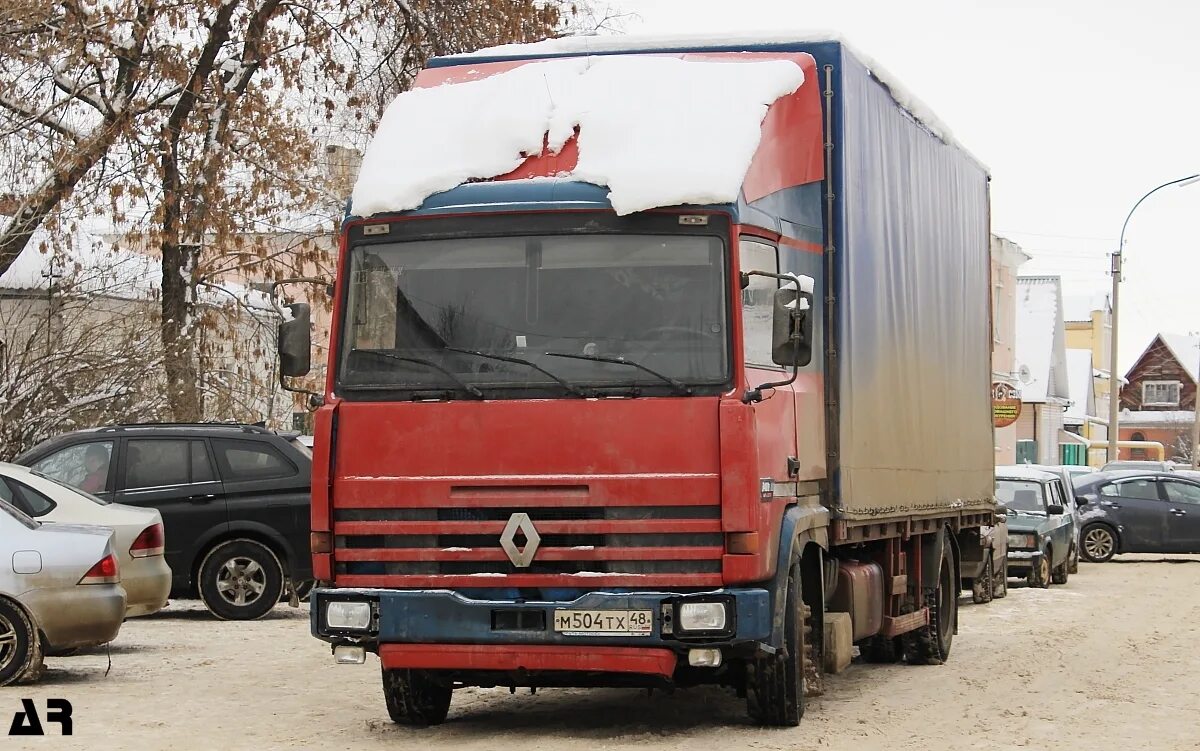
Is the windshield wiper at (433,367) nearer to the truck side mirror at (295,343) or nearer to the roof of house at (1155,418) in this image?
the truck side mirror at (295,343)

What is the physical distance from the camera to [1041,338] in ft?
256

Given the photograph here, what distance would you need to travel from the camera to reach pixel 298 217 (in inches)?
1158

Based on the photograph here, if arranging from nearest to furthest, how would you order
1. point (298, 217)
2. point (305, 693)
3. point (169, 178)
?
point (305, 693) → point (169, 178) → point (298, 217)

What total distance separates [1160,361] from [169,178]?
331 feet

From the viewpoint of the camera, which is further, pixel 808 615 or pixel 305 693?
pixel 305 693

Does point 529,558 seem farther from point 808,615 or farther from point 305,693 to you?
point 305,693

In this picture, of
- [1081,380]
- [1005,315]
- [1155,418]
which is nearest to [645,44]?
[1005,315]

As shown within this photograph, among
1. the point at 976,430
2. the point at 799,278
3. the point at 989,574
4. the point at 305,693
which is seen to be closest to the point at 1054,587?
the point at 989,574

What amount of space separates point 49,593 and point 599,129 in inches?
203

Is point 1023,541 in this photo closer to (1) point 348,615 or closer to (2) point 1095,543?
(2) point 1095,543

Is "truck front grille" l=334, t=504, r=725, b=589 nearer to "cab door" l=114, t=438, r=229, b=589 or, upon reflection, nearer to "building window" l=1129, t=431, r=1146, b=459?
"cab door" l=114, t=438, r=229, b=589

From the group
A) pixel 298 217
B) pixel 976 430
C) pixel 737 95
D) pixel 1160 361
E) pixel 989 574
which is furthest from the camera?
pixel 1160 361

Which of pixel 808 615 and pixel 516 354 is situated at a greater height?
pixel 516 354

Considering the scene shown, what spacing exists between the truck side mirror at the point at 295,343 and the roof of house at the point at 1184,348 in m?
112
